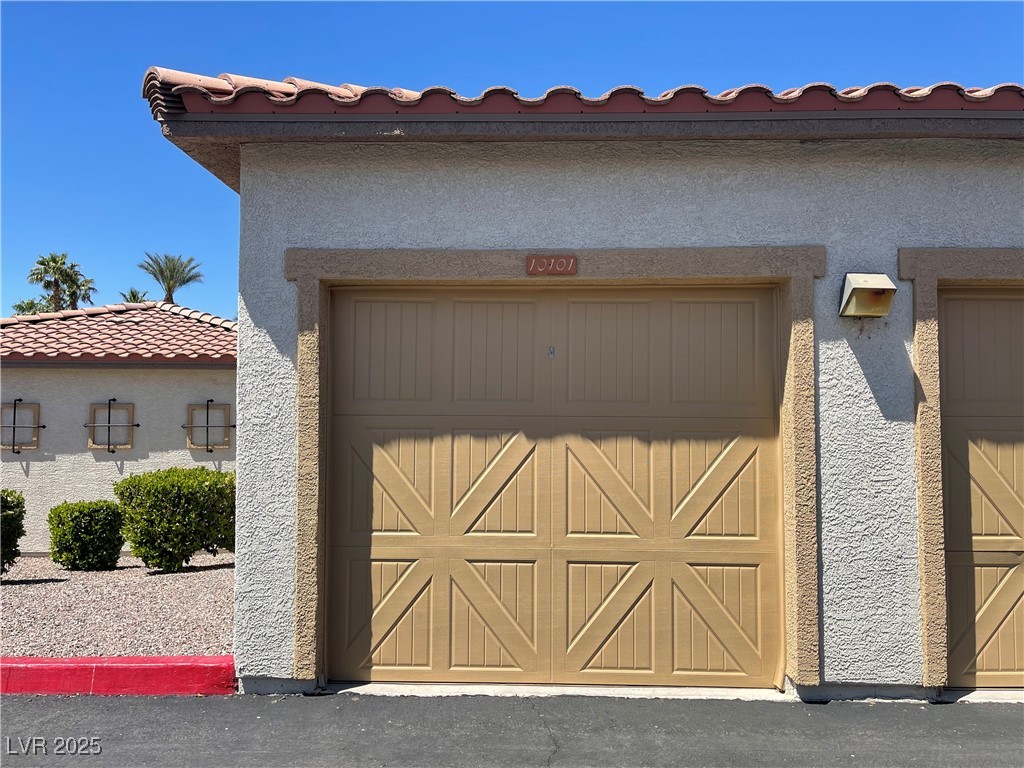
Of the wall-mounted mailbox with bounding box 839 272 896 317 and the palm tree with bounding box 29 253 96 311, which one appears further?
the palm tree with bounding box 29 253 96 311

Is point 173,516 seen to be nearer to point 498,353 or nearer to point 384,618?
point 384,618

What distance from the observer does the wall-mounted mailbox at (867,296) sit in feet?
16.9

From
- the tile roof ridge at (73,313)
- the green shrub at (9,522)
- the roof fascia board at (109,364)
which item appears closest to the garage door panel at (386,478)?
the green shrub at (9,522)

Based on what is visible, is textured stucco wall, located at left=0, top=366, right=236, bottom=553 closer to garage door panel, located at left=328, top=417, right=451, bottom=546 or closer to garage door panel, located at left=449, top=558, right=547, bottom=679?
garage door panel, located at left=328, top=417, right=451, bottom=546

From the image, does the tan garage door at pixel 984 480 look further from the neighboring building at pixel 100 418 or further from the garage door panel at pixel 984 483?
the neighboring building at pixel 100 418

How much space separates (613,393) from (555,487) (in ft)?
2.46

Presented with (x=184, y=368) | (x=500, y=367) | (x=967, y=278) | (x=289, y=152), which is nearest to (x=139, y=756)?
(x=500, y=367)

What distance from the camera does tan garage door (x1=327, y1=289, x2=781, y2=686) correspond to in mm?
5480

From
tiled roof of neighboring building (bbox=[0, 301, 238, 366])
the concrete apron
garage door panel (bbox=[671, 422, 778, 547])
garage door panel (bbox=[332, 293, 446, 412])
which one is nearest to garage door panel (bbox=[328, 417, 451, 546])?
garage door panel (bbox=[332, 293, 446, 412])

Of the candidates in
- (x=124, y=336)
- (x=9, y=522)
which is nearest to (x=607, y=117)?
(x=9, y=522)

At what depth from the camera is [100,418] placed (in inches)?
494

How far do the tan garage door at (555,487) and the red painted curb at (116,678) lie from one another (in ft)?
2.59

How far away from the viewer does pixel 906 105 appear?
5051 mm

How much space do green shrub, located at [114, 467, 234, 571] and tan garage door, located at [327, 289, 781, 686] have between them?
4.72 metres
